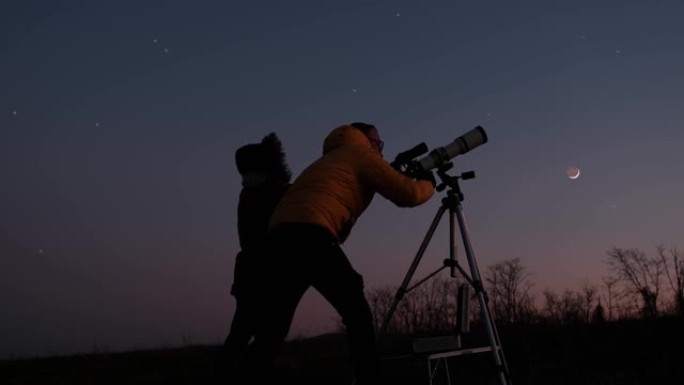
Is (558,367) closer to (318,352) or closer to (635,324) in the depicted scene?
(635,324)

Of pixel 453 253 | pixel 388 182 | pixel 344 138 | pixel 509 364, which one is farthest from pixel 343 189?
pixel 509 364

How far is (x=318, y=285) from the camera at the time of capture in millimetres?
3719

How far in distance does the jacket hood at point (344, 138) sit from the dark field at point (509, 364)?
3362 mm

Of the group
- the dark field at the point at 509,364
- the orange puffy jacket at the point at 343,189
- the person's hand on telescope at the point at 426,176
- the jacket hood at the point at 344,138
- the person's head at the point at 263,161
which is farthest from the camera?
the dark field at the point at 509,364

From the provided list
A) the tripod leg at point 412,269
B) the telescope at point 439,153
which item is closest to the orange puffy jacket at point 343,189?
the telescope at point 439,153

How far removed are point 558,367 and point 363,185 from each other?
491 cm

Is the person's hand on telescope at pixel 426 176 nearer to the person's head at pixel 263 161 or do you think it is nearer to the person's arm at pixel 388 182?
the person's arm at pixel 388 182

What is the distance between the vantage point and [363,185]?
13.1ft

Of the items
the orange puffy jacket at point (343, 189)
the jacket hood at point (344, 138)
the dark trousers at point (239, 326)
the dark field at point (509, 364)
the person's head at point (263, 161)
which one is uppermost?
the person's head at point (263, 161)

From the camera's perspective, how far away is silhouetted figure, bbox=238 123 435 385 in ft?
12.0

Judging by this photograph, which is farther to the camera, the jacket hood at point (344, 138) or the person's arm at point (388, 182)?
the jacket hood at point (344, 138)

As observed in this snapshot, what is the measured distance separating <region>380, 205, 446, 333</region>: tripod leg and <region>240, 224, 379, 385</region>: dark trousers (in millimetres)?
1069

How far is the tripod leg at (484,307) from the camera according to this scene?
13.7ft

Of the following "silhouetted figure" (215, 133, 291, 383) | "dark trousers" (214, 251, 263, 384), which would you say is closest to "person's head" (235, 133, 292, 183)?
"silhouetted figure" (215, 133, 291, 383)
